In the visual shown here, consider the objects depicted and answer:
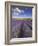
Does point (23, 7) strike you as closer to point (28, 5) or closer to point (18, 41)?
Result: point (28, 5)

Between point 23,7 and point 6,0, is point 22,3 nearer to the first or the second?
point 23,7

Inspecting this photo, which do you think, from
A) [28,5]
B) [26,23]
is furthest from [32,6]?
[26,23]

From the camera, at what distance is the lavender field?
3.92 ft

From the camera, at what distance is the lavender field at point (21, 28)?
1.20 m

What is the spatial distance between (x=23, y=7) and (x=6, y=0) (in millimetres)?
273

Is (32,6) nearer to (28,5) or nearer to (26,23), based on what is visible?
(28,5)

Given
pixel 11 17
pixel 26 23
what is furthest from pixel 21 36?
pixel 11 17

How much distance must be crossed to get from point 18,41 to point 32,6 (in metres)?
0.57

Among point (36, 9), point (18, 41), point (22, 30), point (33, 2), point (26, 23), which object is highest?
point (33, 2)

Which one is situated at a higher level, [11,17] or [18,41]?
[11,17]

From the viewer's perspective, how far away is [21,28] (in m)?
1.21

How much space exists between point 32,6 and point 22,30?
40cm

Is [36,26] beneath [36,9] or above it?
beneath
